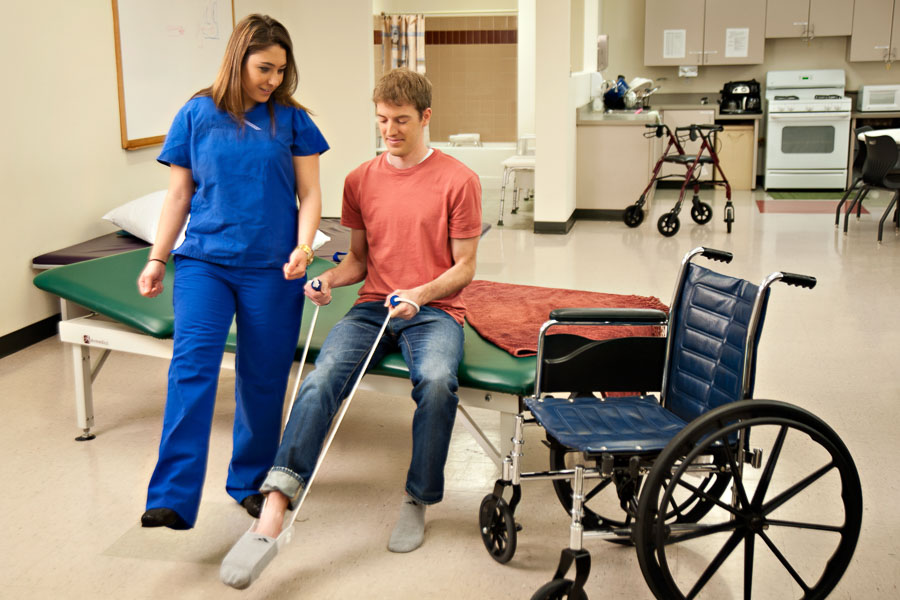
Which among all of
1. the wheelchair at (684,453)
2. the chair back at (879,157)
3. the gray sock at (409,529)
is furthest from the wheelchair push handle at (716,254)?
the chair back at (879,157)

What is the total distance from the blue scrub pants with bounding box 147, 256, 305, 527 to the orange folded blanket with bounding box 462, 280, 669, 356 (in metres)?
0.62

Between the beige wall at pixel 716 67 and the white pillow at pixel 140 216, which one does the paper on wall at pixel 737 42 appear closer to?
the beige wall at pixel 716 67

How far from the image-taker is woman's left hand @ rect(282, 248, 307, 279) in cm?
231

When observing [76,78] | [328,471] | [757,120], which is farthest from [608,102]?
[328,471]

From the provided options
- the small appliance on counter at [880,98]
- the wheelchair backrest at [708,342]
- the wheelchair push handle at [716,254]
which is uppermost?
the small appliance on counter at [880,98]

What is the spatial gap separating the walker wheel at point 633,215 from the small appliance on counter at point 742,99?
2649mm

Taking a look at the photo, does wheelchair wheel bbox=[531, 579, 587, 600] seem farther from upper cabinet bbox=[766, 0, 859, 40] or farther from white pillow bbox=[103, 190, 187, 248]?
upper cabinet bbox=[766, 0, 859, 40]

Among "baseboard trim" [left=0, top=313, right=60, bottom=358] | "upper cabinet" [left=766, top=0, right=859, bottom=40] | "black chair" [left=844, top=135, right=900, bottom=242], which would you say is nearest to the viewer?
"baseboard trim" [left=0, top=313, right=60, bottom=358]

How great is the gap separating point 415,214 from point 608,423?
0.78 metres

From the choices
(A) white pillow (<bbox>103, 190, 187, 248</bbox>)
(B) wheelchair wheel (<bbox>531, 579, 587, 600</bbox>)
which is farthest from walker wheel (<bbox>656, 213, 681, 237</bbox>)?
(B) wheelchair wheel (<bbox>531, 579, 587, 600</bbox>)

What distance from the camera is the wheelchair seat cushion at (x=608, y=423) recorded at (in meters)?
1.95

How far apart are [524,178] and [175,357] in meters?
6.28

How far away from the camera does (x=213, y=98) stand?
2334 millimetres

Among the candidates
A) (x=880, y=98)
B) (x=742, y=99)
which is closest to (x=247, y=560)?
(x=742, y=99)
